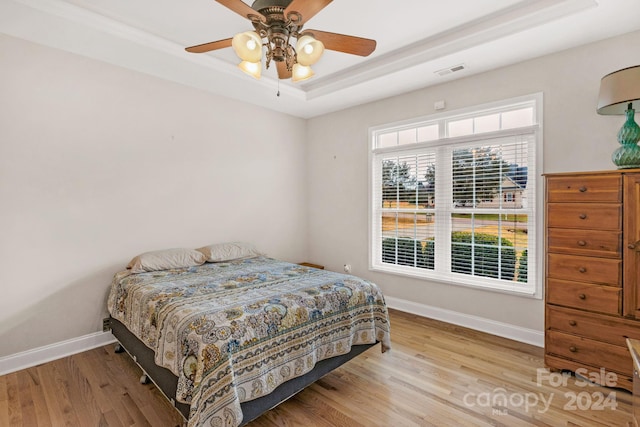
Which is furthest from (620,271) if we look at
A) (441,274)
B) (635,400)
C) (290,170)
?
(290,170)

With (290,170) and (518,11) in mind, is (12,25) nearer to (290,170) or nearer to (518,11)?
(290,170)

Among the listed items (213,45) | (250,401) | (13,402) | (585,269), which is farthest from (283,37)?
(13,402)

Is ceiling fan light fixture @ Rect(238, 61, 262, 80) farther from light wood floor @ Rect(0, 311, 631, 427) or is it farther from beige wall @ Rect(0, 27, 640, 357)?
light wood floor @ Rect(0, 311, 631, 427)

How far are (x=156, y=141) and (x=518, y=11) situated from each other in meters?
3.46

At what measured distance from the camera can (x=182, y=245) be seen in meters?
3.55

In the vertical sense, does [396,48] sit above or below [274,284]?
above

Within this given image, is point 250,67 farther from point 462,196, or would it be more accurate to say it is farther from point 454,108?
point 462,196

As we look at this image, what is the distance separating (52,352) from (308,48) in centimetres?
322

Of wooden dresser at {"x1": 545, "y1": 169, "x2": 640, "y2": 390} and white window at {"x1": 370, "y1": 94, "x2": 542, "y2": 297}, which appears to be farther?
white window at {"x1": 370, "y1": 94, "x2": 542, "y2": 297}

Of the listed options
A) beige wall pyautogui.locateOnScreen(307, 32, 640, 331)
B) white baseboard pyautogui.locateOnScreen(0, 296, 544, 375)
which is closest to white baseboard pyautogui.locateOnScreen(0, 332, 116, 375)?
white baseboard pyautogui.locateOnScreen(0, 296, 544, 375)

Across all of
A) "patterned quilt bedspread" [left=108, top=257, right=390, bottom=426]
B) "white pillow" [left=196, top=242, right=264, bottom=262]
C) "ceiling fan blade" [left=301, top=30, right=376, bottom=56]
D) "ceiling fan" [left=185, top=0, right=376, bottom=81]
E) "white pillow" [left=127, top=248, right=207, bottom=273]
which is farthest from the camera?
"white pillow" [left=196, top=242, right=264, bottom=262]

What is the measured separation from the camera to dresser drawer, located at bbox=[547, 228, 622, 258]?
2.17 meters

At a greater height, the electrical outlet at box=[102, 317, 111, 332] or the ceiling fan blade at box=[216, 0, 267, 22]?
the ceiling fan blade at box=[216, 0, 267, 22]

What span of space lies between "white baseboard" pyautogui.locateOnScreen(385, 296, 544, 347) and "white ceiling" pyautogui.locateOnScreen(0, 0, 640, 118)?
253 cm
